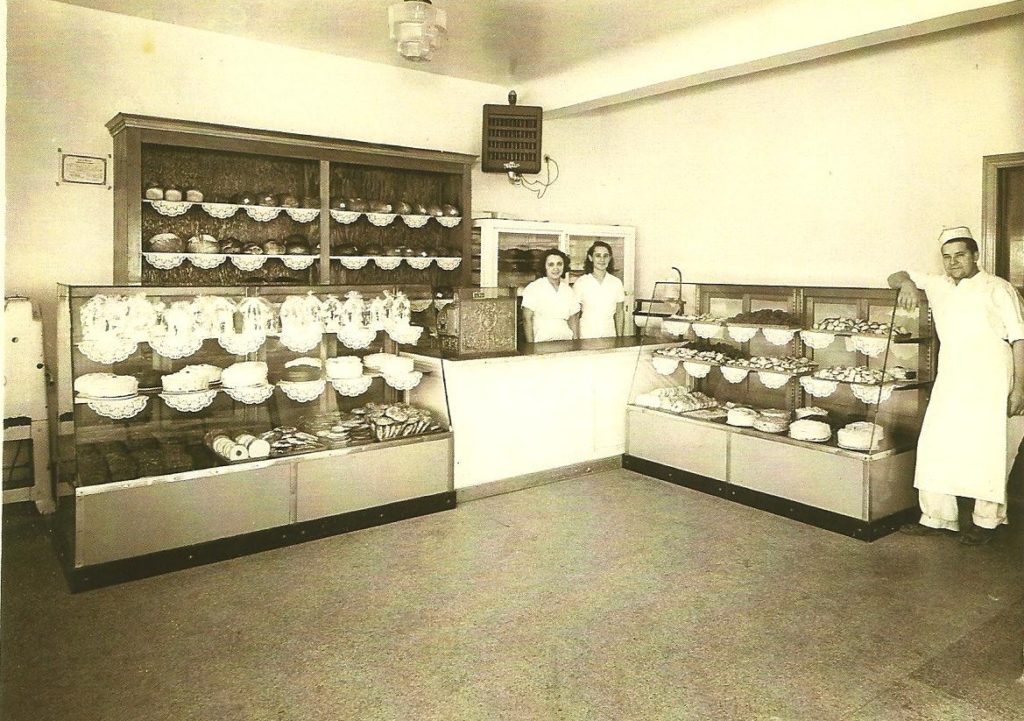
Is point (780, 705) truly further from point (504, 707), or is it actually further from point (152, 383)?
point (152, 383)

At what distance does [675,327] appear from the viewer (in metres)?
6.29

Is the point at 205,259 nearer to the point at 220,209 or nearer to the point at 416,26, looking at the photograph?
the point at 220,209

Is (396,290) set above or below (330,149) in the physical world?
below

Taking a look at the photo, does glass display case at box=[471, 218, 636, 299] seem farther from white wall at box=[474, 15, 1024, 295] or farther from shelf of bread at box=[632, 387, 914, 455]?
shelf of bread at box=[632, 387, 914, 455]

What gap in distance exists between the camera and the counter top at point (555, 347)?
5418 mm

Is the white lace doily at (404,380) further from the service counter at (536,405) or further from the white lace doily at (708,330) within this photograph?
the white lace doily at (708,330)

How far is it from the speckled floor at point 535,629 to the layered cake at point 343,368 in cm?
98

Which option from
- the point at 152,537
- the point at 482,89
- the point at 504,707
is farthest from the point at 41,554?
the point at 482,89

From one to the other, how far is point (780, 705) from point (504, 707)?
1030 mm

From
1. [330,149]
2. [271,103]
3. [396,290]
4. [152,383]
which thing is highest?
[271,103]

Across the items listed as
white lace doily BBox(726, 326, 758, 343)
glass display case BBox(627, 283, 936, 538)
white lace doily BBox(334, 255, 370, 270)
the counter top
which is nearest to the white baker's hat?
glass display case BBox(627, 283, 936, 538)

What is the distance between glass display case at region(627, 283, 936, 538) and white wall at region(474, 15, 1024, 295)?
0.60 meters

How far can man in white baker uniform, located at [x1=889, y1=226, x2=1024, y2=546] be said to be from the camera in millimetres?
4656

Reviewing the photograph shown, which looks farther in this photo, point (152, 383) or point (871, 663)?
point (152, 383)
